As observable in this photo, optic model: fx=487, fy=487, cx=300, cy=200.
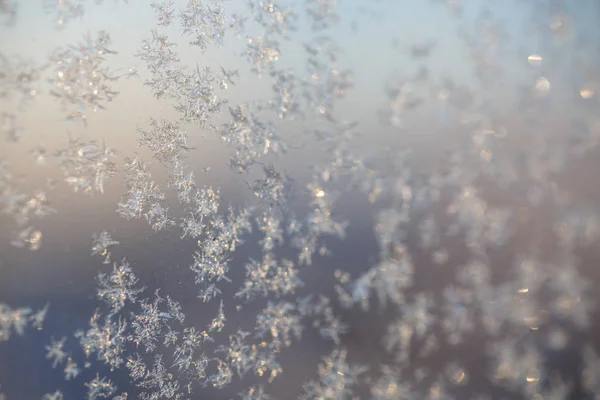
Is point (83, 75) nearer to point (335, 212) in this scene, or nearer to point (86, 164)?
point (86, 164)

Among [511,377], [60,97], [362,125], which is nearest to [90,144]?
[60,97]

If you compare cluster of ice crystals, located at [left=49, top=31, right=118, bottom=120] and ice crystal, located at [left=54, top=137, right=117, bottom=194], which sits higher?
cluster of ice crystals, located at [left=49, top=31, right=118, bottom=120]

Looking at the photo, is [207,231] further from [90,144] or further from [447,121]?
[447,121]

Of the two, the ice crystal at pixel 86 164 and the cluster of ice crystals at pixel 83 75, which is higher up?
the cluster of ice crystals at pixel 83 75

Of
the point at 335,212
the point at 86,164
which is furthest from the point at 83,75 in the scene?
the point at 335,212

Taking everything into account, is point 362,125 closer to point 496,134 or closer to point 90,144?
point 496,134

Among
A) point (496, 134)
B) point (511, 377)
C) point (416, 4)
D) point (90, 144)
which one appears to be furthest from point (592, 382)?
point (90, 144)

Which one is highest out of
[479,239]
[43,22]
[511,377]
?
[43,22]

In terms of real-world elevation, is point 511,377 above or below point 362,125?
below

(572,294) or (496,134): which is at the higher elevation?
(496,134)
